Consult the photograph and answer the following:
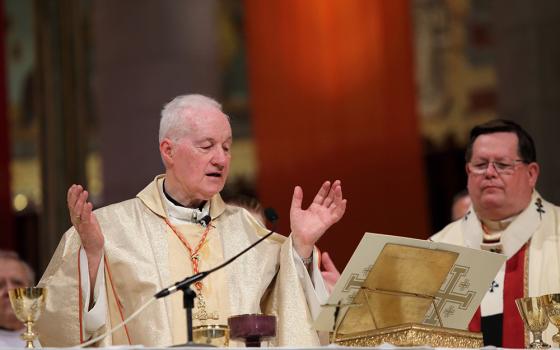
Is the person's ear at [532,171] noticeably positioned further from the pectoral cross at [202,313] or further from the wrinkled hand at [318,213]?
the pectoral cross at [202,313]

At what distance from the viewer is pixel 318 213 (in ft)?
17.9

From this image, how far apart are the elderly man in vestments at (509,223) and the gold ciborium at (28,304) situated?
2603 mm

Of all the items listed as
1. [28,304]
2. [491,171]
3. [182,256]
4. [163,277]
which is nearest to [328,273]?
[182,256]

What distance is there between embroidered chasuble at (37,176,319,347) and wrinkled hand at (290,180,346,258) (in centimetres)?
13

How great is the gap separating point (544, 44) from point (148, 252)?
531 centimetres

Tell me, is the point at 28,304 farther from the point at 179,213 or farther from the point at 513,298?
the point at 513,298

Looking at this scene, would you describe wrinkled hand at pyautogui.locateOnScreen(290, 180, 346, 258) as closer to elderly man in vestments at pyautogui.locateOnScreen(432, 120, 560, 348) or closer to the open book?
the open book

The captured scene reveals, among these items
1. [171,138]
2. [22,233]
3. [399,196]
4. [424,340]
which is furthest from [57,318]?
[22,233]

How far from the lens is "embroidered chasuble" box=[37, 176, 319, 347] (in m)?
5.33

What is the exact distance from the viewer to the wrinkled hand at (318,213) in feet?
17.9

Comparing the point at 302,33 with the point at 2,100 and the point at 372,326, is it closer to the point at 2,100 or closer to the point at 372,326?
the point at 2,100

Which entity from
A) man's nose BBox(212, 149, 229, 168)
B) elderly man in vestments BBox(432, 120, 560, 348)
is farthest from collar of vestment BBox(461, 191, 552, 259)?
man's nose BBox(212, 149, 229, 168)

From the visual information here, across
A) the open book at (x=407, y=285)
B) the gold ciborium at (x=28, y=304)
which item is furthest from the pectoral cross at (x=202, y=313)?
the gold ciborium at (x=28, y=304)

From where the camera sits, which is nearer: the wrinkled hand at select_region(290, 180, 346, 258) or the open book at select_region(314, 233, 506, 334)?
the open book at select_region(314, 233, 506, 334)
